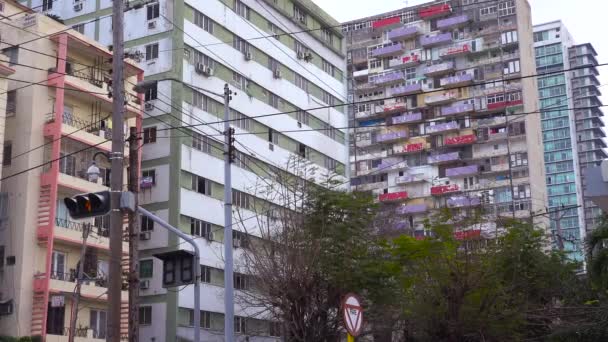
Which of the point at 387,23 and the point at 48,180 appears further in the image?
the point at 387,23

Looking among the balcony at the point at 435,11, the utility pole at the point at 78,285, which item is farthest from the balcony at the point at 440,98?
the utility pole at the point at 78,285

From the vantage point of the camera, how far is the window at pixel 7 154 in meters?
37.2

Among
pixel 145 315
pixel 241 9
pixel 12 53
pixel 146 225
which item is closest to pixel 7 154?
pixel 12 53

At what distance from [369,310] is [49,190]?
52.1ft

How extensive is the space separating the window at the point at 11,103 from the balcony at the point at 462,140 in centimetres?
5095

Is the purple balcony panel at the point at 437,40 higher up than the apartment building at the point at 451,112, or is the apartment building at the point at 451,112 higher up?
the purple balcony panel at the point at 437,40

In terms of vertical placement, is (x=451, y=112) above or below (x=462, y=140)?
above

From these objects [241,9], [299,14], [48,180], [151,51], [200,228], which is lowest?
[200,228]

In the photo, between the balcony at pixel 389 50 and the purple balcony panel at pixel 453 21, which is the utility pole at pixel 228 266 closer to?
the purple balcony panel at pixel 453 21

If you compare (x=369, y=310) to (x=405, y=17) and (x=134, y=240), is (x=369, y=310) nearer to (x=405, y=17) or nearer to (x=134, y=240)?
(x=134, y=240)

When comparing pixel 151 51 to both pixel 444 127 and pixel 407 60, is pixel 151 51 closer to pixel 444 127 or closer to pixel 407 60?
pixel 444 127

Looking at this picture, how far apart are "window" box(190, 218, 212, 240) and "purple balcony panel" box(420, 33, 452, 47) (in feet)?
149

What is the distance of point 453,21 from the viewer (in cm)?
8338

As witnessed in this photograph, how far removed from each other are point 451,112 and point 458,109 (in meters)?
0.72
